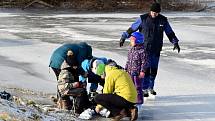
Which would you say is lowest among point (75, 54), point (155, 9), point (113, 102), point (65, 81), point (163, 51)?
point (163, 51)

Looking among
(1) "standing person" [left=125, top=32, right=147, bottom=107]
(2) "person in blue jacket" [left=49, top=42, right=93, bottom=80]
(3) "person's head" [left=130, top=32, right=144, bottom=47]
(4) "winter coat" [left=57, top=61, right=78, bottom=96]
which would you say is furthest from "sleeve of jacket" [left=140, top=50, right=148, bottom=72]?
(4) "winter coat" [left=57, top=61, right=78, bottom=96]

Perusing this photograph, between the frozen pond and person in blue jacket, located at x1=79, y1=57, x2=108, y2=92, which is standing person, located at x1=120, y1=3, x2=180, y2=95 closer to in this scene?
the frozen pond

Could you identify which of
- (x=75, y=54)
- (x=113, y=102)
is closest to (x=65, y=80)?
(x=75, y=54)

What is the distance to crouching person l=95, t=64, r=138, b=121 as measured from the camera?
700 centimetres

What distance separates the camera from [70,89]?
7.49m

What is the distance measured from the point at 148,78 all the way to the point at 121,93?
184cm

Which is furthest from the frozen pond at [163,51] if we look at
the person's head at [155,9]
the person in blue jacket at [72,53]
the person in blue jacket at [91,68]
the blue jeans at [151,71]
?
the person's head at [155,9]

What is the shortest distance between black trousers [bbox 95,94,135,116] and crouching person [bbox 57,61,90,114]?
0.38m

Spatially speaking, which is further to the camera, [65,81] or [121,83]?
[65,81]

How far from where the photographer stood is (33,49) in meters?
14.7

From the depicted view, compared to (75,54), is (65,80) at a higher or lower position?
lower

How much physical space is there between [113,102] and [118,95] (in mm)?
124

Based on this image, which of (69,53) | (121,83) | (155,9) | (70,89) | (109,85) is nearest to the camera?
(121,83)

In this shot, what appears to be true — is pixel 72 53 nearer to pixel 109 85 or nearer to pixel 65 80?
pixel 65 80
